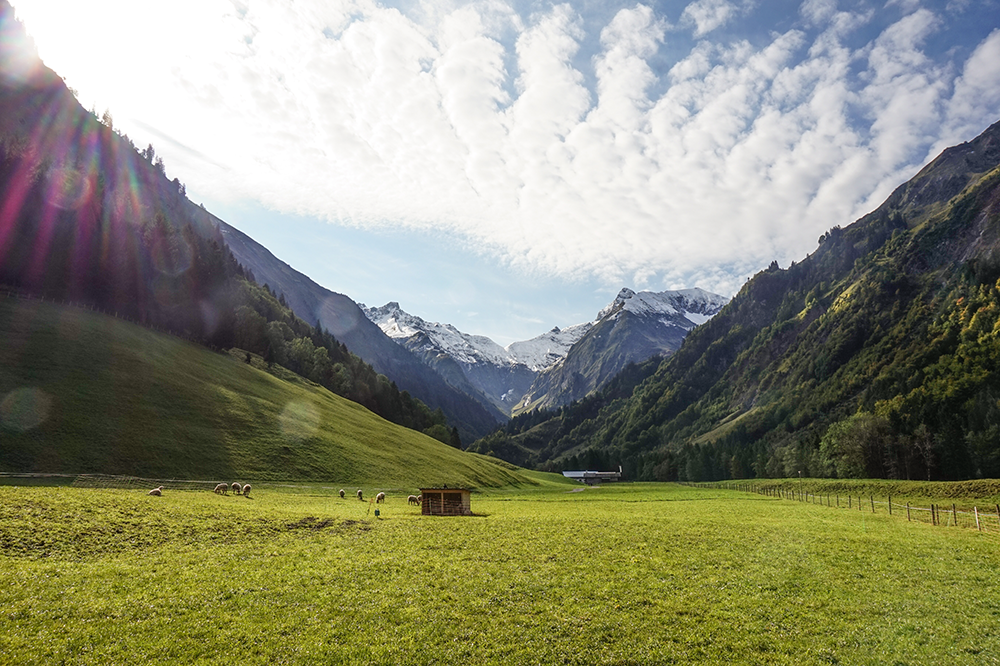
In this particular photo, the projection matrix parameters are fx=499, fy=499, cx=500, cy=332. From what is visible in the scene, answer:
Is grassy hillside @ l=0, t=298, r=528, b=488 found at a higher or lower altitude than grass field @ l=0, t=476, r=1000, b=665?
higher

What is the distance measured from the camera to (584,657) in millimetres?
19047

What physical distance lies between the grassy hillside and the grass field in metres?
28.1

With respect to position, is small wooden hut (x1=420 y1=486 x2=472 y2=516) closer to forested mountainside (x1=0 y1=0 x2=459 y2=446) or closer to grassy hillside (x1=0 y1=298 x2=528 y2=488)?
grassy hillside (x1=0 y1=298 x2=528 y2=488)

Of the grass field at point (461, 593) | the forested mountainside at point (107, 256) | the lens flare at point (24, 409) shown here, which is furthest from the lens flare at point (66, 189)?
the grass field at point (461, 593)

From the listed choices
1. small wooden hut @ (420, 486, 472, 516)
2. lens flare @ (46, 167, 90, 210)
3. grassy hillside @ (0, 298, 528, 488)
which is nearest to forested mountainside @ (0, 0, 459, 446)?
lens flare @ (46, 167, 90, 210)

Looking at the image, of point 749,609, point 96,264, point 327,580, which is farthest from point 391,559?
point 96,264

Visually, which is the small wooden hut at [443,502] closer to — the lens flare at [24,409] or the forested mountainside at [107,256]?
the lens flare at [24,409]

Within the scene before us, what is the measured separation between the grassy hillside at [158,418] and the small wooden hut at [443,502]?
29.1 meters

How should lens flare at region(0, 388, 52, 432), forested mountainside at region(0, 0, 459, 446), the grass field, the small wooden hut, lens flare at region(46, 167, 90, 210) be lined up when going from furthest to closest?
lens flare at region(46, 167, 90, 210)
forested mountainside at region(0, 0, 459, 446)
lens flare at region(0, 388, 52, 432)
the small wooden hut
the grass field

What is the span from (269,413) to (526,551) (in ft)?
258

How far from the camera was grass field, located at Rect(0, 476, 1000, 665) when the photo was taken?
760 inches

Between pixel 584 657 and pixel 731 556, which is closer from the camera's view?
pixel 584 657

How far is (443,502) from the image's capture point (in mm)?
61594

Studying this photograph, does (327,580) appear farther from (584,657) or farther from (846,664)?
(846,664)
